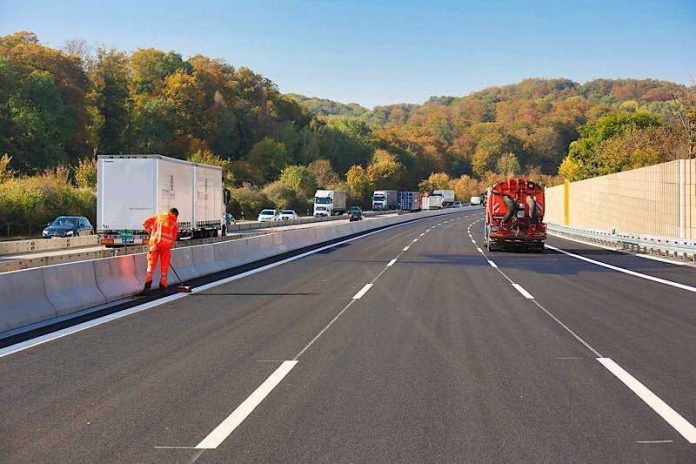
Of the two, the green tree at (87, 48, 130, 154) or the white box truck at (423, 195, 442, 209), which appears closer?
the green tree at (87, 48, 130, 154)

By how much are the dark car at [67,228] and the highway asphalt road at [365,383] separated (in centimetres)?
2669

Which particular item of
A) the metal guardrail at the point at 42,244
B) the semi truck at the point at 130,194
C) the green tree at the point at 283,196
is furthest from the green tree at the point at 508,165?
the semi truck at the point at 130,194

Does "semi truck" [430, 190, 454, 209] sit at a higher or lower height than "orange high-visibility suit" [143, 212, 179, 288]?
higher

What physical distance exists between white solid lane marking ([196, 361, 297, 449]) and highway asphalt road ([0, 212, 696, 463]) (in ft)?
0.08

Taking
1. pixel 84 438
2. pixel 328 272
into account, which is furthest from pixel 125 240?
pixel 84 438

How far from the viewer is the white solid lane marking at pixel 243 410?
19.4 feet

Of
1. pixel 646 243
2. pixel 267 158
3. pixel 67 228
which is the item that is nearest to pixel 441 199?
pixel 267 158

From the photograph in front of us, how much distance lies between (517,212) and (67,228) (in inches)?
929

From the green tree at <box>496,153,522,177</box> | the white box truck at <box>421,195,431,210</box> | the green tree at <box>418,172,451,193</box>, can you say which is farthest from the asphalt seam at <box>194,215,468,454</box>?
the green tree at <box>496,153,522,177</box>

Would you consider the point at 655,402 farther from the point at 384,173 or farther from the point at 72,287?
the point at 384,173

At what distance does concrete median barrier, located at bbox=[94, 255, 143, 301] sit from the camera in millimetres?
15152

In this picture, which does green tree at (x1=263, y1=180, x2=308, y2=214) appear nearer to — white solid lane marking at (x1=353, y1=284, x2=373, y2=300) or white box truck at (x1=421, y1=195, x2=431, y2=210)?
white box truck at (x1=421, y1=195, x2=431, y2=210)

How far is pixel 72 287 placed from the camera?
1398 centimetres

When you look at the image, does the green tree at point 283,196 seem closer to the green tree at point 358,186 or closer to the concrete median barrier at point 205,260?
the green tree at point 358,186
